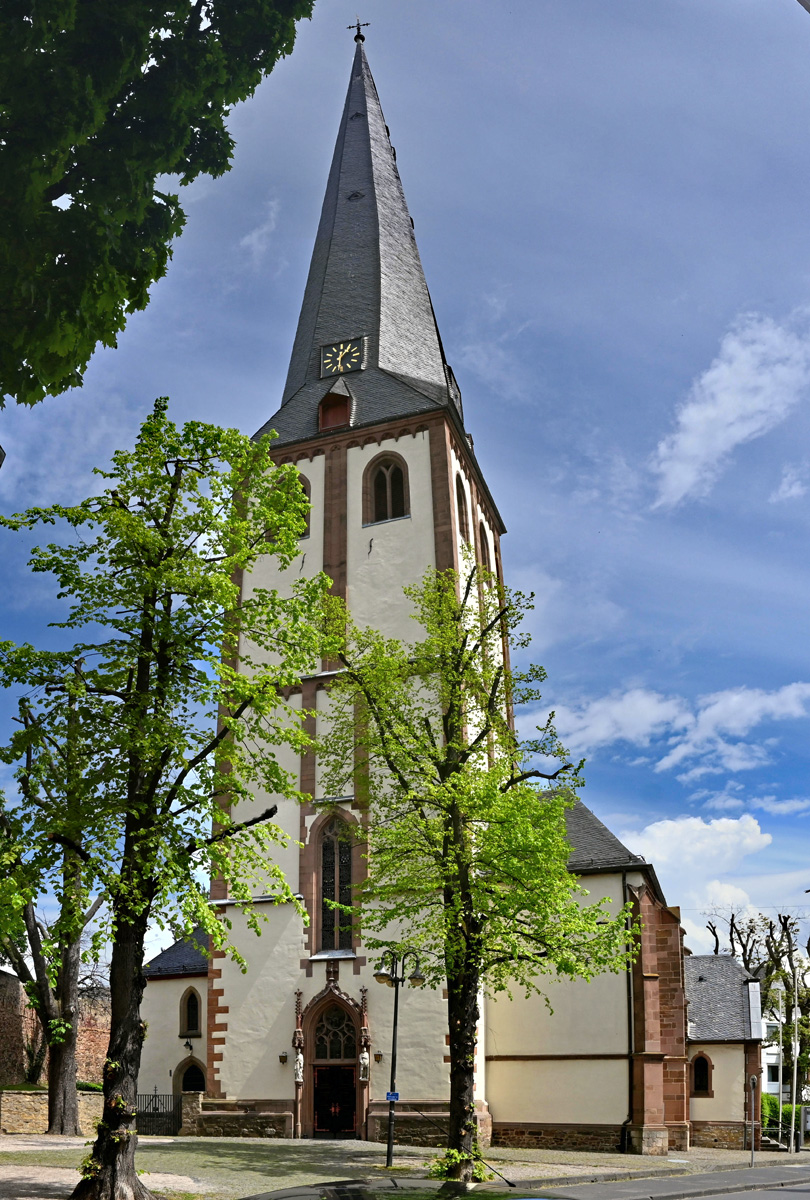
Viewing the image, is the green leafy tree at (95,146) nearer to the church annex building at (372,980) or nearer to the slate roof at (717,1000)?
the church annex building at (372,980)

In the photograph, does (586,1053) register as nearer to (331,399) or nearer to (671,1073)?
(671,1073)

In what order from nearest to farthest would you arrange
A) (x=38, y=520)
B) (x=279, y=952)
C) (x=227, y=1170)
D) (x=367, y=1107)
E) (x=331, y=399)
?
(x=38, y=520)
(x=227, y=1170)
(x=367, y=1107)
(x=279, y=952)
(x=331, y=399)

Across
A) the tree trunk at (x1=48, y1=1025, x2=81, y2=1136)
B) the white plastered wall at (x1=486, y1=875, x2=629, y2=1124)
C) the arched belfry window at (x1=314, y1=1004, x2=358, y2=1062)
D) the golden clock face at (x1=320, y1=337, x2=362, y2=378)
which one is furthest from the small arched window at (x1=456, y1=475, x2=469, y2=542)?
the tree trunk at (x1=48, y1=1025, x2=81, y2=1136)

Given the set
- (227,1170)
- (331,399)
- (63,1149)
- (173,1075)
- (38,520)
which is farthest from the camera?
(331,399)

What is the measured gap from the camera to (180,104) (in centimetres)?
930

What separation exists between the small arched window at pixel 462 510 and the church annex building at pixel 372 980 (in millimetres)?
101

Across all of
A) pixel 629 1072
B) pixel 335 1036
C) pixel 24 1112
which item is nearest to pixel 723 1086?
pixel 629 1072

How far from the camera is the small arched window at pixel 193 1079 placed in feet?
96.0

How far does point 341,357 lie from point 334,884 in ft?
58.4

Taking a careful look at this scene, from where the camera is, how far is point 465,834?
807 inches

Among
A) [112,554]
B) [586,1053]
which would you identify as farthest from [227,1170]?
[586,1053]

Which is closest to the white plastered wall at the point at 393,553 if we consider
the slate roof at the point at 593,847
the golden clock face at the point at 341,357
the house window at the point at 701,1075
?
the golden clock face at the point at 341,357

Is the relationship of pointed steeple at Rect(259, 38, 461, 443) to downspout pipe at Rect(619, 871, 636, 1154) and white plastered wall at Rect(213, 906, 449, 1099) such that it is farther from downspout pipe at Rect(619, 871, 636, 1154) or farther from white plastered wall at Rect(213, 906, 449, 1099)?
downspout pipe at Rect(619, 871, 636, 1154)

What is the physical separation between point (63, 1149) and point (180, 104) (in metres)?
17.9
